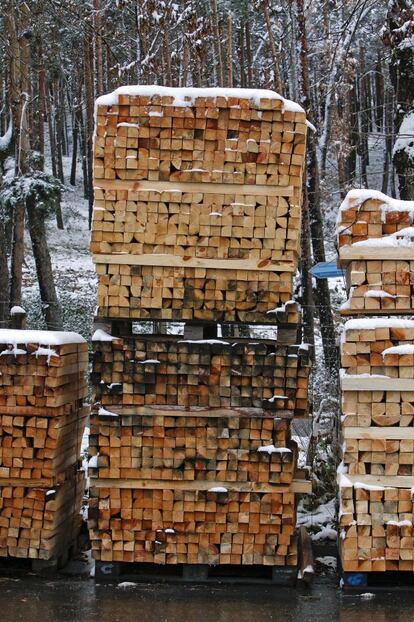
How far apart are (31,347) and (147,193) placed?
1.66 m

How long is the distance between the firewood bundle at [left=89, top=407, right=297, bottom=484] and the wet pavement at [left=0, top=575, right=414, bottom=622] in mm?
885

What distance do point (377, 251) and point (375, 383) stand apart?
106cm

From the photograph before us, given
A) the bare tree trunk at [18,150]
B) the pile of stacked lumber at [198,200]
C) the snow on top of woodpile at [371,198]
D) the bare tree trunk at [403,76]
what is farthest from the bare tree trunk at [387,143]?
the pile of stacked lumber at [198,200]

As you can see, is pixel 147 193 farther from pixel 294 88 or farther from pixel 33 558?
pixel 294 88

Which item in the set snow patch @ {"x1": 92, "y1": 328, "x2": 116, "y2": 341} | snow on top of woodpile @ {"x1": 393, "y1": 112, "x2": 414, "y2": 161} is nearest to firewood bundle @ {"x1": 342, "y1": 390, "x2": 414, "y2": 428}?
snow patch @ {"x1": 92, "y1": 328, "x2": 116, "y2": 341}

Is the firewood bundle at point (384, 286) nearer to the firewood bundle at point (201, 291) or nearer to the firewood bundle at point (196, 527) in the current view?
the firewood bundle at point (201, 291)

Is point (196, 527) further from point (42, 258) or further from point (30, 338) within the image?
point (42, 258)

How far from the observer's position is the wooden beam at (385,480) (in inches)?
265

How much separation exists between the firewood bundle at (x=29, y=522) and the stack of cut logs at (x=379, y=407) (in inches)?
95.7

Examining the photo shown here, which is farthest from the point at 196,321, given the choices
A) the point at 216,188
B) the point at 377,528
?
the point at 377,528

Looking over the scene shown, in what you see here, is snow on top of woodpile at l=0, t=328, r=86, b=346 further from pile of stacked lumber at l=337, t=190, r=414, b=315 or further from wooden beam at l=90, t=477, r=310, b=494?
pile of stacked lumber at l=337, t=190, r=414, b=315

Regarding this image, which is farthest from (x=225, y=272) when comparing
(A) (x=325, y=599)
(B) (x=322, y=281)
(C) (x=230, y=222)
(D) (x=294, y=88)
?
(D) (x=294, y=88)

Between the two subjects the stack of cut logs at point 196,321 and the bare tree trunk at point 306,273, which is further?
the bare tree trunk at point 306,273

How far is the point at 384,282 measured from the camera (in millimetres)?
6867
